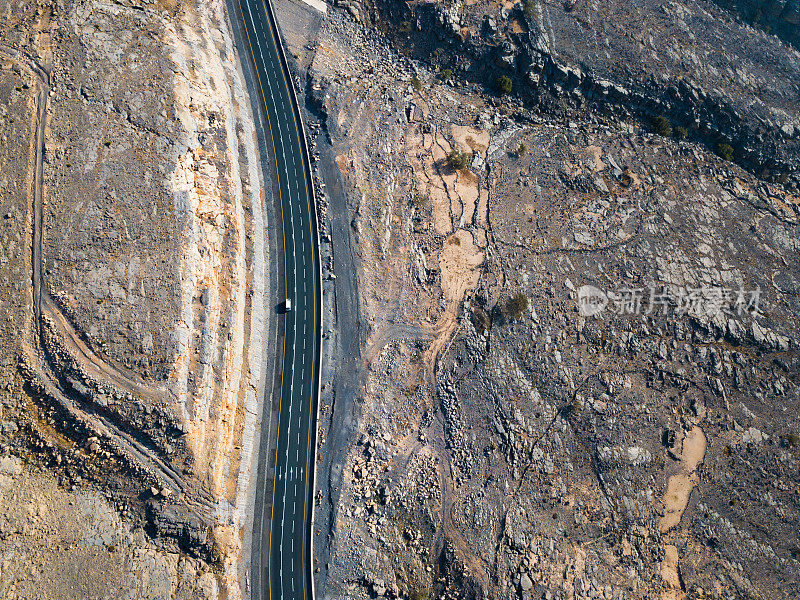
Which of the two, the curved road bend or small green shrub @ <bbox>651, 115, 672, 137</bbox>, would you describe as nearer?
the curved road bend

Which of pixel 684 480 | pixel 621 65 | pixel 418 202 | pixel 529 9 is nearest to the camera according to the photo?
pixel 684 480

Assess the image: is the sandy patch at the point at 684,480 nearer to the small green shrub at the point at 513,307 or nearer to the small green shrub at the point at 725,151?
the small green shrub at the point at 513,307

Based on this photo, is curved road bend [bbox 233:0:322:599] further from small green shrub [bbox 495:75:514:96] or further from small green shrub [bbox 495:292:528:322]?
small green shrub [bbox 495:75:514:96]

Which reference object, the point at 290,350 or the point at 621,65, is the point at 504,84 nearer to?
the point at 621,65

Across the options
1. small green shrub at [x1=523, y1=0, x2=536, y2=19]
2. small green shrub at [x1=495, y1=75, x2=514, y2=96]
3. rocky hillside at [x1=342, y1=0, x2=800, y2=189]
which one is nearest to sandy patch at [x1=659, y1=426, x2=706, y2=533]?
rocky hillside at [x1=342, y1=0, x2=800, y2=189]

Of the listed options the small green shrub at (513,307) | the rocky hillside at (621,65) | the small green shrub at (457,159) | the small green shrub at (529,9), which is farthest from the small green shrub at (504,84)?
the small green shrub at (513,307)

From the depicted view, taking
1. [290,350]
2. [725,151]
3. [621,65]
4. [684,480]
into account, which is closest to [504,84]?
A: [621,65]
